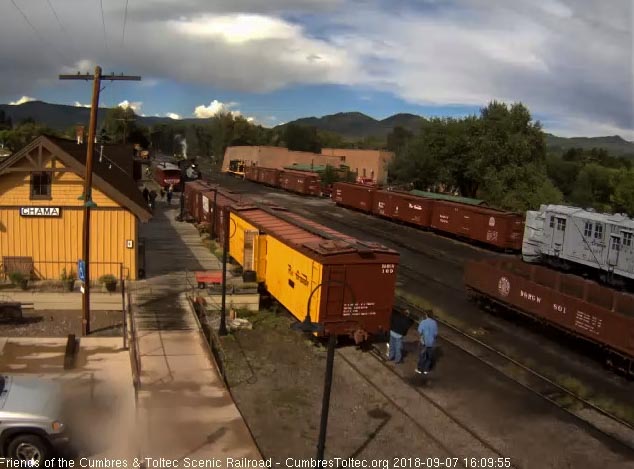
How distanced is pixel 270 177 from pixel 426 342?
70.6 meters

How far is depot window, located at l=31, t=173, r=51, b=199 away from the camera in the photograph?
23.9m

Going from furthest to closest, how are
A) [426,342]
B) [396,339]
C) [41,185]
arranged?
1. [41,185]
2. [396,339]
3. [426,342]

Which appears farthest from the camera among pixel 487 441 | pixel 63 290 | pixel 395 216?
pixel 395 216

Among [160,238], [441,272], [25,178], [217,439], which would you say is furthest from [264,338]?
[160,238]

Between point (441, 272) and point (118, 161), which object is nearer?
point (441, 272)

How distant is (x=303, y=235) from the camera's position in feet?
71.0

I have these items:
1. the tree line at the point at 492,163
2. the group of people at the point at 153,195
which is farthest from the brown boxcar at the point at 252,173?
the group of people at the point at 153,195

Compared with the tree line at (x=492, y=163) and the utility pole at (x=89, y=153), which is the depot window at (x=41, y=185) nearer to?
the utility pole at (x=89, y=153)

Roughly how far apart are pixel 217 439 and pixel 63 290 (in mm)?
13102

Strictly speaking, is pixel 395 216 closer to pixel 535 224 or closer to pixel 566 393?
pixel 535 224

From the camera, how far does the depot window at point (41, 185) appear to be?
2388 cm

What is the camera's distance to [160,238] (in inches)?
1439

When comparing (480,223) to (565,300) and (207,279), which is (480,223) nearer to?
(565,300)

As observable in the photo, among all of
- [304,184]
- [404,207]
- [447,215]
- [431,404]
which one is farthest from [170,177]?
[431,404]
